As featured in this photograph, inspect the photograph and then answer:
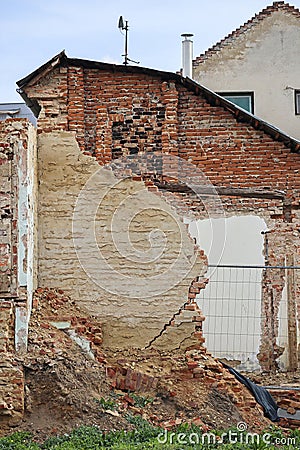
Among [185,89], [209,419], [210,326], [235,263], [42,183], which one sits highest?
[185,89]

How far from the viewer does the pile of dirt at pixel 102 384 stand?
10852mm

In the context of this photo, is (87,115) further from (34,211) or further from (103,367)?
(103,367)

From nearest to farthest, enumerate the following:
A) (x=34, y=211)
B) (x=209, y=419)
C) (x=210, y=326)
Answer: (x=209, y=419), (x=34, y=211), (x=210, y=326)

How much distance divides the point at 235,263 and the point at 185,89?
3439 mm

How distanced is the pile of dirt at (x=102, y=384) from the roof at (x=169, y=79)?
3.55m

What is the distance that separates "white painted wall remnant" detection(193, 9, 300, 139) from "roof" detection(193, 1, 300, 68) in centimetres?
5

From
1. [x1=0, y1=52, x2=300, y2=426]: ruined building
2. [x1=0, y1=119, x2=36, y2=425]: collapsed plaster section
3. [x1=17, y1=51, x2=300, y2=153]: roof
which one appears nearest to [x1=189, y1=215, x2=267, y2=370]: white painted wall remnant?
[x1=0, y1=52, x2=300, y2=426]: ruined building

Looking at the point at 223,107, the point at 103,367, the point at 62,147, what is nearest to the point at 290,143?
the point at 223,107

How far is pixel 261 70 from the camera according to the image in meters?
20.1

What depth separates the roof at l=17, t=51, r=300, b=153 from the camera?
13516 mm

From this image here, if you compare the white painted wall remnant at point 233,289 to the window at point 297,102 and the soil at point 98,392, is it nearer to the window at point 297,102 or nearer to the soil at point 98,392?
the soil at point 98,392

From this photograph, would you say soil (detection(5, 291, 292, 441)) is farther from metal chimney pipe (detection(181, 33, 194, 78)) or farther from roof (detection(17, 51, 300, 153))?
metal chimney pipe (detection(181, 33, 194, 78))

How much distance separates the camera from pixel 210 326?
1469 cm

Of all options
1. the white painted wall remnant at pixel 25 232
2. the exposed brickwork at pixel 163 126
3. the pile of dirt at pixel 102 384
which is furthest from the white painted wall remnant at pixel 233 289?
the white painted wall remnant at pixel 25 232
